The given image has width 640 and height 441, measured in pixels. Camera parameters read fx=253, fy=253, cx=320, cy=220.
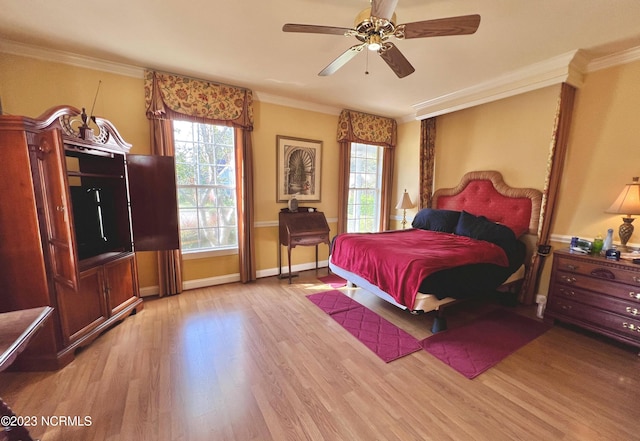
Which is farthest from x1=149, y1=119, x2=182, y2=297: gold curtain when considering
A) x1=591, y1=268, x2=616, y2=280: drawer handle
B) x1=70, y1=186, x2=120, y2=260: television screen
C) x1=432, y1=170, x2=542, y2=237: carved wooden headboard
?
x1=591, y1=268, x2=616, y2=280: drawer handle

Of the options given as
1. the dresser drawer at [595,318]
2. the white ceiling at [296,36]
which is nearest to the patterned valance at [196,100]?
the white ceiling at [296,36]

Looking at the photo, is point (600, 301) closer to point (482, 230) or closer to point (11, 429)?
point (482, 230)

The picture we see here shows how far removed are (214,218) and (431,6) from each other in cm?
317

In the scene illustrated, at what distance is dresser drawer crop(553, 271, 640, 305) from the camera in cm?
206

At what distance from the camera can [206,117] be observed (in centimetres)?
310

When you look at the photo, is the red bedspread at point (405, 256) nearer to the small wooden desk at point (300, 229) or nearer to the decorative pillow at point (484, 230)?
the decorative pillow at point (484, 230)

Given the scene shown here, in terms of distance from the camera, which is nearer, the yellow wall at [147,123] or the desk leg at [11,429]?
the desk leg at [11,429]

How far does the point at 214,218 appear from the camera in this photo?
347 cm

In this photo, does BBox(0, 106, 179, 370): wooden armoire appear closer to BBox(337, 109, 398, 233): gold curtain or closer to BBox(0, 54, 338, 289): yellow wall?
BBox(0, 54, 338, 289): yellow wall

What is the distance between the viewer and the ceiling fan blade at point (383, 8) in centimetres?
Answer: 136

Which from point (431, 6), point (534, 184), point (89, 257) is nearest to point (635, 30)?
point (534, 184)

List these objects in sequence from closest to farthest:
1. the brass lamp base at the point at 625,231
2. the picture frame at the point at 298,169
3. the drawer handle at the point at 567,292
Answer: the brass lamp base at the point at 625,231 < the drawer handle at the point at 567,292 < the picture frame at the point at 298,169

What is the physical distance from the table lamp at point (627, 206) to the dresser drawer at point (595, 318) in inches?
26.3

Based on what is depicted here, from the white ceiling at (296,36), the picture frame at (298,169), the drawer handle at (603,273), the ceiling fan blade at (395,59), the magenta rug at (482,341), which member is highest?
the white ceiling at (296,36)
